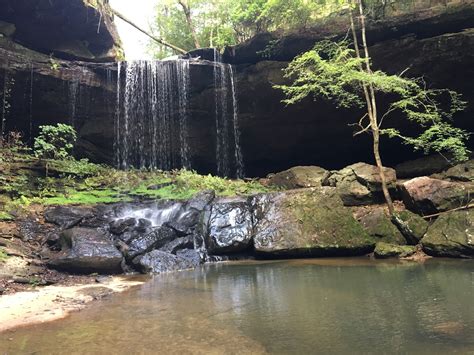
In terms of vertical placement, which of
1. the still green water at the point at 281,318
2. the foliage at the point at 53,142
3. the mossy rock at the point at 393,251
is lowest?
the still green water at the point at 281,318

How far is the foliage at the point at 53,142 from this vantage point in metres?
13.0

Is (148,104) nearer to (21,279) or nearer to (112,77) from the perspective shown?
(112,77)

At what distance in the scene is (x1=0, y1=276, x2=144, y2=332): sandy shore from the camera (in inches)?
193

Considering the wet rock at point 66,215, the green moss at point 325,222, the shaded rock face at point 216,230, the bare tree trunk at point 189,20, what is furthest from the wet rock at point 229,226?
the bare tree trunk at point 189,20

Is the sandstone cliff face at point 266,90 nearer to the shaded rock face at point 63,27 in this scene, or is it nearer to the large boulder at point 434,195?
the shaded rock face at point 63,27

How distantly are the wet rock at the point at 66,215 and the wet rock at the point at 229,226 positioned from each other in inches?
128

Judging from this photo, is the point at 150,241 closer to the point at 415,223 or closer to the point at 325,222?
the point at 325,222

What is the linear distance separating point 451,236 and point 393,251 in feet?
4.17

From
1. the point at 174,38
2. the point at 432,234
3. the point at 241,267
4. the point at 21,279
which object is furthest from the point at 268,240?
the point at 174,38

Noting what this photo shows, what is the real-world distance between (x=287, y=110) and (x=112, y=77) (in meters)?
6.79

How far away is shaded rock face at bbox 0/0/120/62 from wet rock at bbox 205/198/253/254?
900 centimetres

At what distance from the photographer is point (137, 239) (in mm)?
9430

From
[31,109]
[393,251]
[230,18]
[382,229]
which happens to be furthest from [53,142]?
[393,251]

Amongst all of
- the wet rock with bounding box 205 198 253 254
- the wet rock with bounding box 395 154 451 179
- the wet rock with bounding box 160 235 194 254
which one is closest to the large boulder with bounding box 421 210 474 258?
the wet rock with bounding box 205 198 253 254
